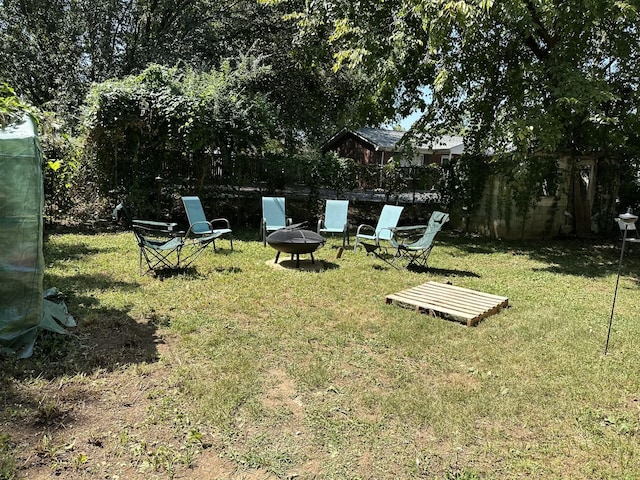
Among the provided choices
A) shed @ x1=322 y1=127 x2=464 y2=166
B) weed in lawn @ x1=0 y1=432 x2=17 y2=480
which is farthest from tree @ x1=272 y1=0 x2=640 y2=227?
shed @ x1=322 y1=127 x2=464 y2=166

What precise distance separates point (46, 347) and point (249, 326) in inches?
65.3

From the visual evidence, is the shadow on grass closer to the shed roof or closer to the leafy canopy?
the leafy canopy

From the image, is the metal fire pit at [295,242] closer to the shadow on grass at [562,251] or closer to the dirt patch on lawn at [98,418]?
the dirt patch on lawn at [98,418]

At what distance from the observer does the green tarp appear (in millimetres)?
3285

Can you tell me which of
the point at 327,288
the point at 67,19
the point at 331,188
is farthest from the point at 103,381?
the point at 67,19

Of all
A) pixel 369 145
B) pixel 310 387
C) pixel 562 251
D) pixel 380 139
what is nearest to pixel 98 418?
pixel 310 387

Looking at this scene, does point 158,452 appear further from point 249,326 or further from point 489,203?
point 489,203

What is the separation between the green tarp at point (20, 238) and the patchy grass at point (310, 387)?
0.22 meters

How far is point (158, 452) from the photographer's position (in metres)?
2.45

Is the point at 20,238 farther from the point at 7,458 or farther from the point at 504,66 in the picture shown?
the point at 504,66

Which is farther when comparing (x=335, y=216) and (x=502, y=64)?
(x=502, y=64)

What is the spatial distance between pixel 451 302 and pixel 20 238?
13.5 feet

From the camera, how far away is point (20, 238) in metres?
3.34

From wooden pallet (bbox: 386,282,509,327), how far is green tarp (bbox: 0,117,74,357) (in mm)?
3469
